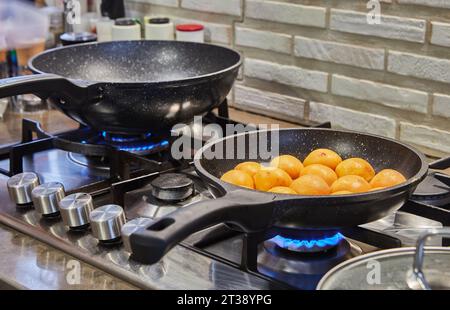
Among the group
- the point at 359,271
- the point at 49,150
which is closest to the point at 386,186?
the point at 359,271

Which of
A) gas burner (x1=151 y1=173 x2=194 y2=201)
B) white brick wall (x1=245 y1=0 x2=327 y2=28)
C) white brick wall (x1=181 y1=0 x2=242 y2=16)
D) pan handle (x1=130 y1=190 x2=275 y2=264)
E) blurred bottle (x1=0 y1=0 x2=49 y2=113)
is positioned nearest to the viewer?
pan handle (x1=130 y1=190 x2=275 y2=264)

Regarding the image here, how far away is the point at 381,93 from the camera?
1.45 metres

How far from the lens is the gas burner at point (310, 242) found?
941 millimetres

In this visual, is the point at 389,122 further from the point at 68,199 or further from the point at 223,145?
the point at 68,199

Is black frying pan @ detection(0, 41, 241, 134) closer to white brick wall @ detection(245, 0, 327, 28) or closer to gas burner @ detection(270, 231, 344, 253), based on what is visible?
white brick wall @ detection(245, 0, 327, 28)

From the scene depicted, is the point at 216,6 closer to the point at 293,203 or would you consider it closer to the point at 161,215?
the point at 161,215

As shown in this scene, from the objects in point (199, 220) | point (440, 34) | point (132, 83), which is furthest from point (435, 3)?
point (199, 220)

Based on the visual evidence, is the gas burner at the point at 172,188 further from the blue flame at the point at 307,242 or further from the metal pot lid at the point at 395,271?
the metal pot lid at the point at 395,271

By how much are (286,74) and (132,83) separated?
52 centimetres

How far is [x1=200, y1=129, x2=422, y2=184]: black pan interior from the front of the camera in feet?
3.48

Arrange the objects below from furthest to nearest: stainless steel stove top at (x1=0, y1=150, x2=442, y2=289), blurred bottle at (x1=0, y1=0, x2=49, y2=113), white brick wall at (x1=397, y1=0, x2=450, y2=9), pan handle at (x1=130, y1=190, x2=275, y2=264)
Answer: blurred bottle at (x1=0, y1=0, x2=49, y2=113)
white brick wall at (x1=397, y1=0, x2=450, y2=9)
stainless steel stove top at (x1=0, y1=150, x2=442, y2=289)
pan handle at (x1=130, y1=190, x2=275, y2=264)
